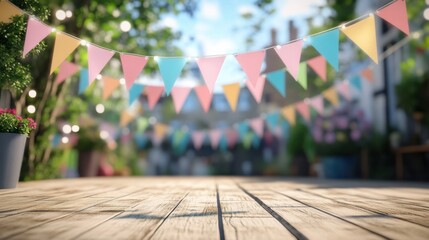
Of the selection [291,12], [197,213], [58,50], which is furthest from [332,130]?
[197,213]

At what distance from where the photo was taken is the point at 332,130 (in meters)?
9.23

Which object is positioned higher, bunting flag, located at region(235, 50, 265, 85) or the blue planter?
bunting flag, located at region(235, 50, 265, 85)

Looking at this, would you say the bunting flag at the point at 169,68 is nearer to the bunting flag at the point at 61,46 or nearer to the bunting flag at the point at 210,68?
the bunting flag at the point at 210,68

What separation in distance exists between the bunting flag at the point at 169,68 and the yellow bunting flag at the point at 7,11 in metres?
1.25

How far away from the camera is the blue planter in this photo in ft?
27.9

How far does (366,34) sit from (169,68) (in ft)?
5.69

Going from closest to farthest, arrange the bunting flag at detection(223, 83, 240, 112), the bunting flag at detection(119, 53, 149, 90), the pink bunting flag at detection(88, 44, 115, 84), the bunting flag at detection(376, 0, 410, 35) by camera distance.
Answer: the bunting flag at detection(376, 0, 410, 35) < the pink bunting flag at detection(88, 44, 115, 84) < the bunting flag at detection(119, 53, 149, 90) < the bunting flag at detection(223, 83, 240, 112)

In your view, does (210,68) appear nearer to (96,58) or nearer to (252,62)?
(252,62)

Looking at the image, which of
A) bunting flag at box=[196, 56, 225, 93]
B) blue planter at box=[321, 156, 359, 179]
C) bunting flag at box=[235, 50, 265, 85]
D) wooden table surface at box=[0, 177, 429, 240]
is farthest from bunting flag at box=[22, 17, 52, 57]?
blue planter at box=[321, 156, 359, 179]

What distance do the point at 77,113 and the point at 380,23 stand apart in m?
7.28

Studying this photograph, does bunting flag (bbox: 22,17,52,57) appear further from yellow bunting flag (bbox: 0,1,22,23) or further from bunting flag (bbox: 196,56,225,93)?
bunting flag (bbox: 196,56,225,93)

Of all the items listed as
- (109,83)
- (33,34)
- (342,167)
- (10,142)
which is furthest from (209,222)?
(342,167)

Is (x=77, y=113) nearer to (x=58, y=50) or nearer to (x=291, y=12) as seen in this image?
(x=58, y=50)

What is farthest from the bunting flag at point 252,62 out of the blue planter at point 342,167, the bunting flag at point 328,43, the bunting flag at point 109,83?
the blue planter at point 342,167
